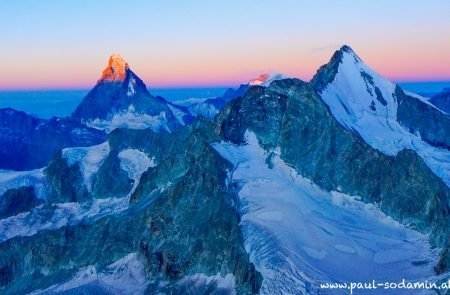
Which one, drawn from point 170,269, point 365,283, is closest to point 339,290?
point 365,283

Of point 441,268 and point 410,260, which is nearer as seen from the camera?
point 441,268

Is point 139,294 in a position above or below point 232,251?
below

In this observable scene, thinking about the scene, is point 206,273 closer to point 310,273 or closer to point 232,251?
point 232,251

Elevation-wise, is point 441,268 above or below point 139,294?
above

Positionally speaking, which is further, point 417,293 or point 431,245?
point 431,245

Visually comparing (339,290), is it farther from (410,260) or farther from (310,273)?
(410,260)

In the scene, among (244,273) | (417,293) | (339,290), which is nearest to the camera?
(417,293)

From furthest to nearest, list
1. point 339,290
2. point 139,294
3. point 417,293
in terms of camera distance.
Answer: point 139,294, point 339,290, point 417,293

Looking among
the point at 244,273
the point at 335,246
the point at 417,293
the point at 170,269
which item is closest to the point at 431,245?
the point at 335,246

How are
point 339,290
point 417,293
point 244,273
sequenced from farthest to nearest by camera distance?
1. point 244,273
2. point 339,290
3. point 417,293
